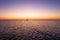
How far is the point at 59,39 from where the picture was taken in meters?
7.59

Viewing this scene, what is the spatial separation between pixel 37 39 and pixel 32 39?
51cm

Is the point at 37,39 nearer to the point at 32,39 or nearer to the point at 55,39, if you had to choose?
the point at 32,39

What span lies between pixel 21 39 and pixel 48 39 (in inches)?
108

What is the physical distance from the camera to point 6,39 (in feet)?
24.8

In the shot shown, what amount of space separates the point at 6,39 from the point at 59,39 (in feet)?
17.5

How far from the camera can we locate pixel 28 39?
7641mm

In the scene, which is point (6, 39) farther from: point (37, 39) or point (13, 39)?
point (37, 39)

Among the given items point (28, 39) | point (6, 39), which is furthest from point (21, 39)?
point (6, 39)

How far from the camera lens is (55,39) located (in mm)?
7660

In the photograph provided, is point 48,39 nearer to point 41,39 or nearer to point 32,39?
point 41,39

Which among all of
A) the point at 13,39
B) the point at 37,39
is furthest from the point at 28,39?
the point at 13,39

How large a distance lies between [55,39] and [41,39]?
4.66 ft

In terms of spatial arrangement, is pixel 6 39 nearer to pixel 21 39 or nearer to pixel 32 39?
pixel 21 39

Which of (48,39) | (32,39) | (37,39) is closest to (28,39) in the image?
(32,39)
